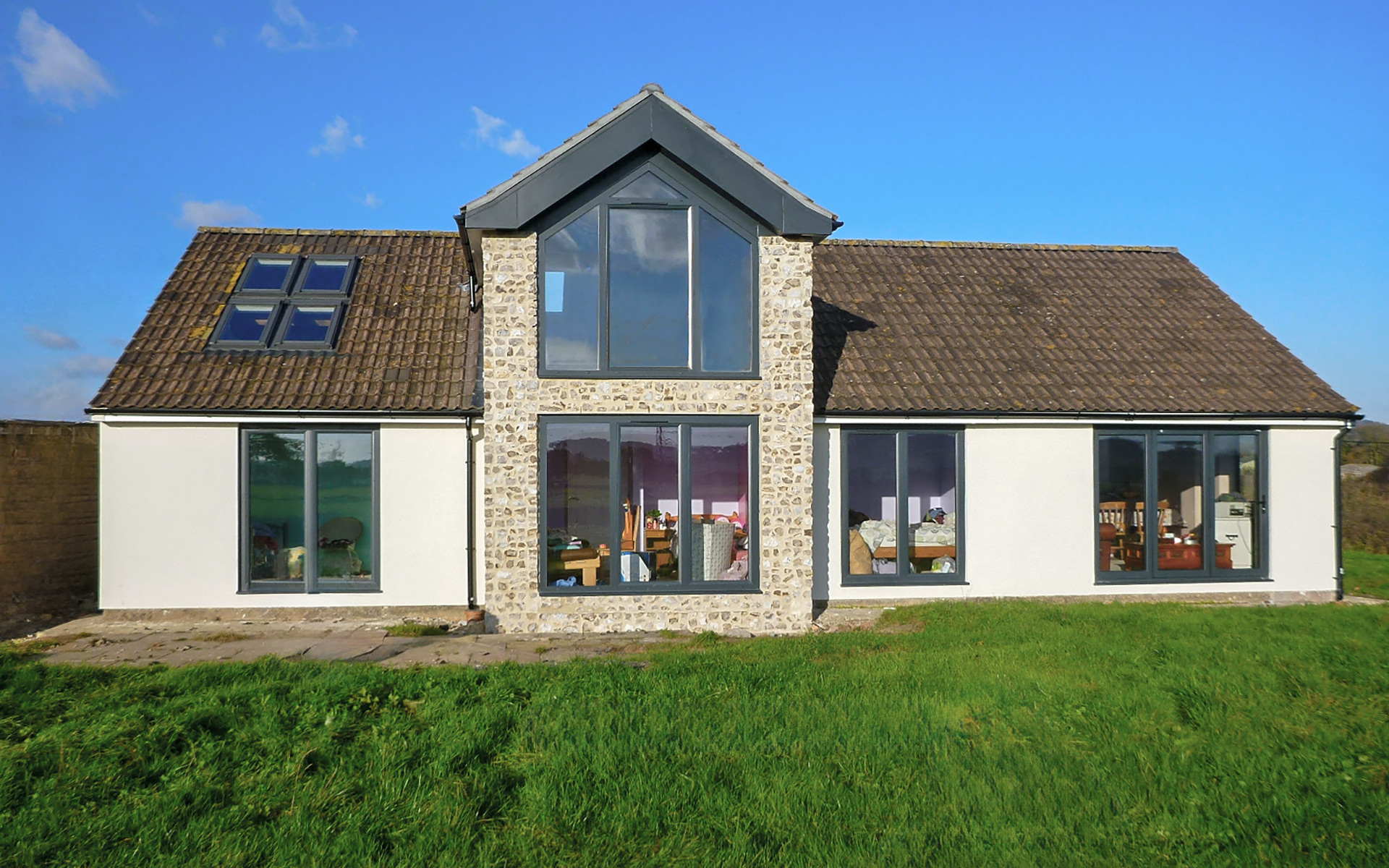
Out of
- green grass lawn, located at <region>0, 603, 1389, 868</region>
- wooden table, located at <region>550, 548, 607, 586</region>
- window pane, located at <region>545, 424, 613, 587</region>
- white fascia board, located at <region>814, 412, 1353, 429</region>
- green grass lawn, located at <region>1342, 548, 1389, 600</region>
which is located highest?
white fascia board, located at <region>814, 412, 1353, 429</region>

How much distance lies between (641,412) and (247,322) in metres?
7.19

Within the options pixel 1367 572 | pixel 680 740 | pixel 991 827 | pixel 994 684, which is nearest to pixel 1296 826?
pixel 991 827

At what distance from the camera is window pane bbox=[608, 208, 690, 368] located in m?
11.5

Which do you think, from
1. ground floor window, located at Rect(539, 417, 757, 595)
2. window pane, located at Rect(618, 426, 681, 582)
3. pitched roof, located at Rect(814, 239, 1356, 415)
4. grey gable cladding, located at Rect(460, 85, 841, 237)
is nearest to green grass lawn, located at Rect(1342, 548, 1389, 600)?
pitched roof, located at Rect(814, 239, 1356, 415)

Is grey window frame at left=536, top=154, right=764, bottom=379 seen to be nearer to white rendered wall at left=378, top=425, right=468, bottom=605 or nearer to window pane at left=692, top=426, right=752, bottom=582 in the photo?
window pane at left=692, top=426, right=752, bottom=582

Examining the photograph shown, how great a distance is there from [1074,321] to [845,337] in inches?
178

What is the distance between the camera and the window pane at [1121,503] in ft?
43.8

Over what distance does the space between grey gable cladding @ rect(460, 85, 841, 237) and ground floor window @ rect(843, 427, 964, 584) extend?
3.70m

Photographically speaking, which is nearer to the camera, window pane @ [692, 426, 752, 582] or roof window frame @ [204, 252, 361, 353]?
window pane @ [692, 426, 752, 582]

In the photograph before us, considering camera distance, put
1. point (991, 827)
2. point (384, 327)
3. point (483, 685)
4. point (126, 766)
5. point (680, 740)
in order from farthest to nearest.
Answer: point (384, 327) < point (483, 685) < point (680, 740) < point (126, 766) < point (991, 827)

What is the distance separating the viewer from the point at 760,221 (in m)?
11.6

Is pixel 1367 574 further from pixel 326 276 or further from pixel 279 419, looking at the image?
pixel 326 276

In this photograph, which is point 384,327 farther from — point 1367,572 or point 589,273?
point 1367,572

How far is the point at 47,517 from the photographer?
12.9 meters
